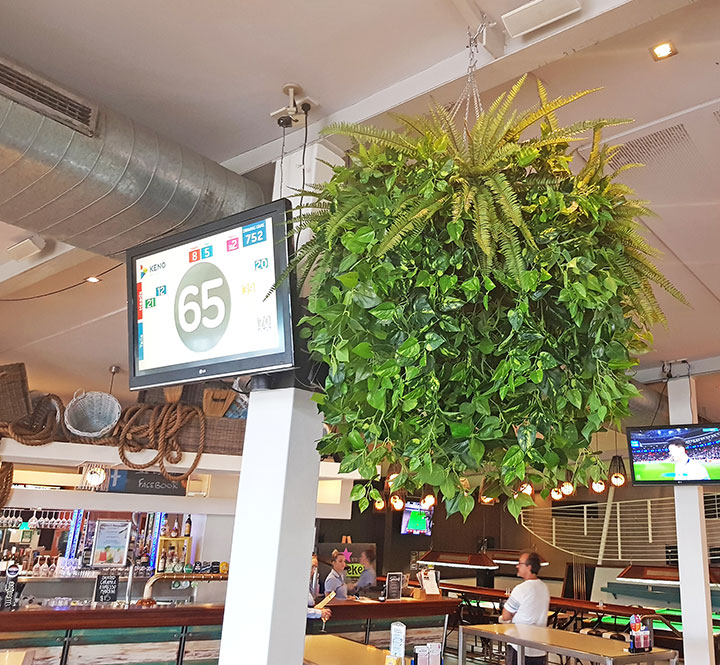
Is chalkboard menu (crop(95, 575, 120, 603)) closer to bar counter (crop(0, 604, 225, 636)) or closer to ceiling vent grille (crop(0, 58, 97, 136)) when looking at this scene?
bar counter (crop(0, 604, 225, 636))

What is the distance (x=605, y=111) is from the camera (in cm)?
303

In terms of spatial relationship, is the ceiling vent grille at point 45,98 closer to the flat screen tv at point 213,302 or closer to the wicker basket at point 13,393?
the flat screen tv at point 213,302

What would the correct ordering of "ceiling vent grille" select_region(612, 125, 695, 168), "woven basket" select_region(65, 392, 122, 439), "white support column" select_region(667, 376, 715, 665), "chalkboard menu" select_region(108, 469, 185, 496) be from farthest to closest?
Answer: "chalkboard menu" select_region(108, 469, 185, 496) < "white support column" select_region(667, 376, 715, 665) < "woven basket" select_region(65, 392, 122, 439) < "ceiling vent grille" select_region(612, 125, 695, 168)

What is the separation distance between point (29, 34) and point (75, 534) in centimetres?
894

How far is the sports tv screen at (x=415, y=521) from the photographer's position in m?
13.8

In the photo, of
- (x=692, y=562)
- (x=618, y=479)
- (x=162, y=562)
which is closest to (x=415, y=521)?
(x=618, y=479)

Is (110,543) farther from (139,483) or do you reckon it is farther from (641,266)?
(641,266)

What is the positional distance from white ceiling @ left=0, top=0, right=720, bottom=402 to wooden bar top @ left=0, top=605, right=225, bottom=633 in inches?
145

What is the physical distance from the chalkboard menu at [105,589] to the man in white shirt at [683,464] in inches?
209

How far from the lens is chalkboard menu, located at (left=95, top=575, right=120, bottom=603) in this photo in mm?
5652

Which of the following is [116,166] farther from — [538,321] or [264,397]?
[538,321]

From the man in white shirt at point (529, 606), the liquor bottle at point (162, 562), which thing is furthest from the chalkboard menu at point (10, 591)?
the man in white shirt at point (529, 606)

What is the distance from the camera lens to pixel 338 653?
14.2 feet

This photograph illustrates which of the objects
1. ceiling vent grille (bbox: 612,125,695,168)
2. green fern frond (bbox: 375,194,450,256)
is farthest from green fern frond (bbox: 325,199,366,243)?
ceiling vent grille (bbox: 612,125,695,168)
